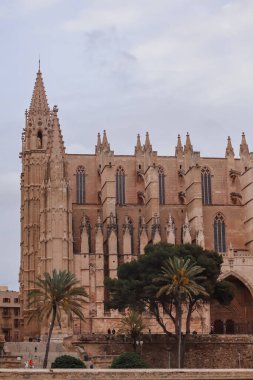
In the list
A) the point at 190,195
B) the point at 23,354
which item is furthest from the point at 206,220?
the point at 23,354

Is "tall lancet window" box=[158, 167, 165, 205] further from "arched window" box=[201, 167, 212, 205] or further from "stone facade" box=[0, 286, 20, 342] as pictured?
"stone facade" box=[0, 286, 20, 342]

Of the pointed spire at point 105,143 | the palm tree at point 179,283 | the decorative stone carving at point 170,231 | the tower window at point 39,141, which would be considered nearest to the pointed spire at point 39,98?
the tower window at point 39,141

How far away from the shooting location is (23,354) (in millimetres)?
52938

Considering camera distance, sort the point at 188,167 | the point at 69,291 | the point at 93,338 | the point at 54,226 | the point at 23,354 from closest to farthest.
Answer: the point at 69,291 < the point at 23,354 < the point at 93,338 < the point at 54,226 < the point at 188,167

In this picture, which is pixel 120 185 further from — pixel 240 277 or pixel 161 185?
pixel 240 277

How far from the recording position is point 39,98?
80.5 meters

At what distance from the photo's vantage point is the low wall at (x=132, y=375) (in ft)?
93.4

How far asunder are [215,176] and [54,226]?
19088 millimetres

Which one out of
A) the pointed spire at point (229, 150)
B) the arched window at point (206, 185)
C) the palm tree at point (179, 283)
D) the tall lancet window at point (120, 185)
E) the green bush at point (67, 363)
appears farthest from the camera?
the pointed spire at point (229, 150)

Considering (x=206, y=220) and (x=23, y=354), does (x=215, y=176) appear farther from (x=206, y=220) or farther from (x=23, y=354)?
(x=23, y=354)

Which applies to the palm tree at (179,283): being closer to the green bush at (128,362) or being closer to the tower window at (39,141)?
the green bush at (128,362)

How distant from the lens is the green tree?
2242 inches

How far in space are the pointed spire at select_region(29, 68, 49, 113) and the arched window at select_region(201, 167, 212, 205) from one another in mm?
16101

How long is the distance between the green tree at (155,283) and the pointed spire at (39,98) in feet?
79.3
